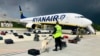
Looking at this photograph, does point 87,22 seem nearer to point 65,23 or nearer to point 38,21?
point 65,23

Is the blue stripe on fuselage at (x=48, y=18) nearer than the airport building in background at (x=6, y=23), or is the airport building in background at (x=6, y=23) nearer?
the blue stripe on fuselage at (x=48, y=18)

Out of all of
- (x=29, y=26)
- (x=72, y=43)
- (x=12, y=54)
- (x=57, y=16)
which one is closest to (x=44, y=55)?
(x=12, y=54)

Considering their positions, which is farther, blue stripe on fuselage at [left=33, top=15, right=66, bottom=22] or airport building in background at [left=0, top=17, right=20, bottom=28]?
airport building in background at [left=0, top=17, right=20, bottom=28]

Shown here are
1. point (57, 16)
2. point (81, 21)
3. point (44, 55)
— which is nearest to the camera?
point (44, 55)

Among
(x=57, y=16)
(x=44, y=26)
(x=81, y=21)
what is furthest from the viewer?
(x=44, y=26)

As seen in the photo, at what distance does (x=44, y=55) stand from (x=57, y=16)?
1432 inches

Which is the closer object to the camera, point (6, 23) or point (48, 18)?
point (48, 18)

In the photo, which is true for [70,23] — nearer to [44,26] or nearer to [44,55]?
[44,26]

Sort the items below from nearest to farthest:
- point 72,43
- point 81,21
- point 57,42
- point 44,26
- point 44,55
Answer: point 44,55 < point 57,42 < point 72,43 < point 81,21 < point 44,26

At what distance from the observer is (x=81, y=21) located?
50938 mm

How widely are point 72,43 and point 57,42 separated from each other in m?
6.77

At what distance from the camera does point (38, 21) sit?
204 ft

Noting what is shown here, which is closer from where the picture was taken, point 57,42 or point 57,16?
point 57,42

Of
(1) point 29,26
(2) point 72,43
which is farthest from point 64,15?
(2) point 72,43
